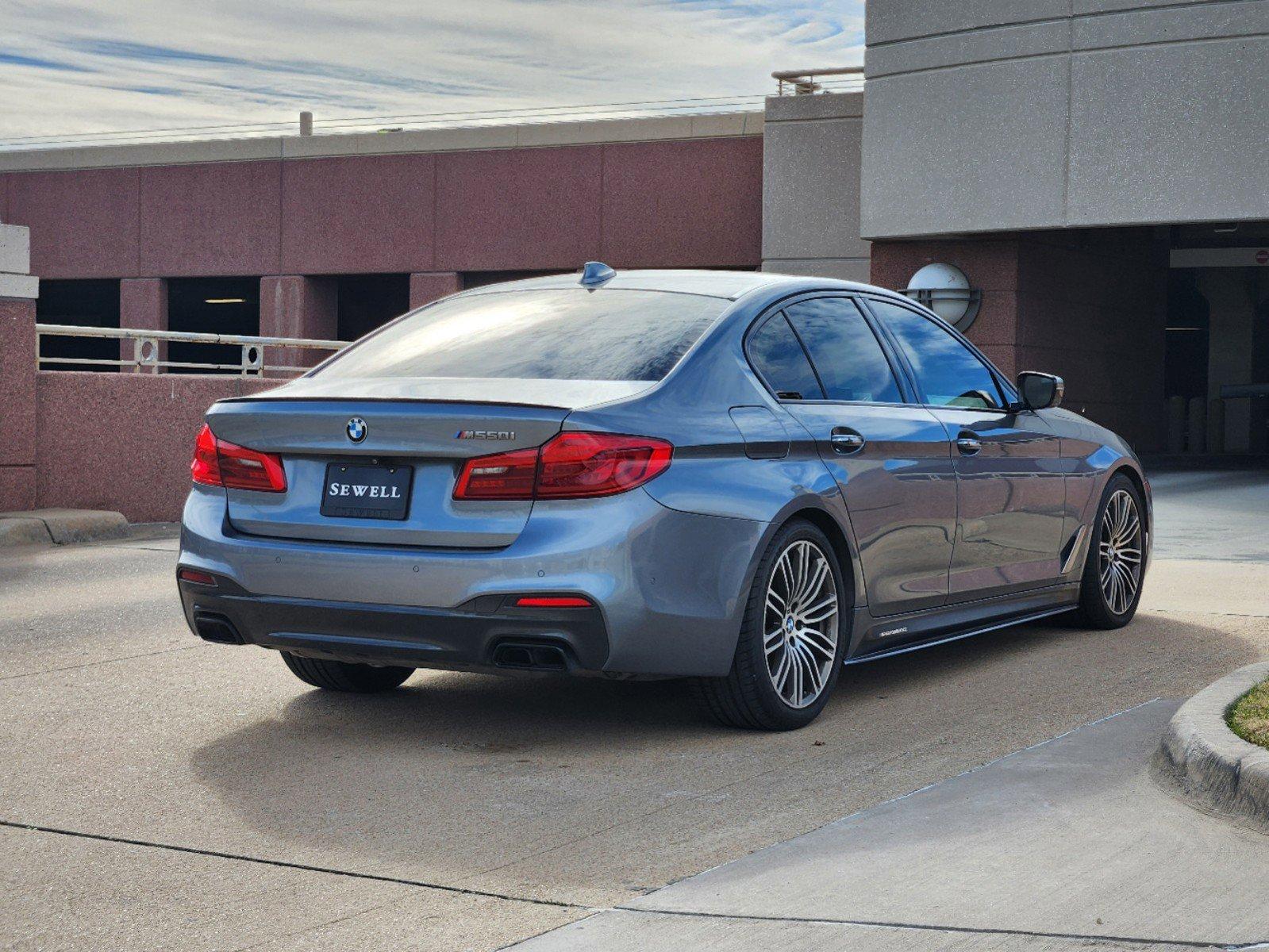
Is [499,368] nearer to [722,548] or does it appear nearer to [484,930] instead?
[722,548]

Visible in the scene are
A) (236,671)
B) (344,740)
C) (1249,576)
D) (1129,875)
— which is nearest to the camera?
(1129,875)

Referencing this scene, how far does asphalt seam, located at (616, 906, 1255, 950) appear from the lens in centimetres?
367

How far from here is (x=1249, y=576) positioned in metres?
10.9

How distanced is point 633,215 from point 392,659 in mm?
26482

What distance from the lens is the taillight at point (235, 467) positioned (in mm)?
5625

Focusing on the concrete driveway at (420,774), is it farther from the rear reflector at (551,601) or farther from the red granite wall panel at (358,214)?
the red granite wall panel at (358,214)

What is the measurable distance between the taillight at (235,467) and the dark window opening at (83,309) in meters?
34.4

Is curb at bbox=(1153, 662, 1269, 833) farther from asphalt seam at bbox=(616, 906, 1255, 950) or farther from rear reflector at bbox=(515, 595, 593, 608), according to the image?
rear reflector at bbox=(515, 595, 593, 608)

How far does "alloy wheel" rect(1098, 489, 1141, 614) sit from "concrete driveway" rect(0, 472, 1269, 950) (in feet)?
0.64

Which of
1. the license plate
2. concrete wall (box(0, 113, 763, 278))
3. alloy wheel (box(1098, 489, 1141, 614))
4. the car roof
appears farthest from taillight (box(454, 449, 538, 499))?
concrete wall (box(0, 113, 763, 278))

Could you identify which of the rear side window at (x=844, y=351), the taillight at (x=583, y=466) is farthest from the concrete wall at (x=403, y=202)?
the taillight at (x=583, y=466)

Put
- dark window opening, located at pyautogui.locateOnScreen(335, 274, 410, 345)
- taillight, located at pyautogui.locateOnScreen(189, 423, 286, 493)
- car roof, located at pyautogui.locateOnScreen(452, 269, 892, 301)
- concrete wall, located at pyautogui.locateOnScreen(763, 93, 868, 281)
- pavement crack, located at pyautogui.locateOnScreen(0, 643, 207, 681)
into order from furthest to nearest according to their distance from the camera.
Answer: dark window opening, located at pyautogui.locateOnScreen(335, 274, 410, 345) < concrete wall, located at pyautogui.locateOnScreen(763, 93, 868, 281) < pavement crack, located at pyautogui.locateOnScreen(0, 643, 207, 681) < car roof, located at pyautogui.locateOnScreen(452, 269, 892, 301) < taillight, located at pyautogui.locateOnScreen(189, 423, 286, 493)

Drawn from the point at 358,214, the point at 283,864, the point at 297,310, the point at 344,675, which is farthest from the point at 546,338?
the point at 297,310

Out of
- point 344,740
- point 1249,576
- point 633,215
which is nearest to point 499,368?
point 344,740
